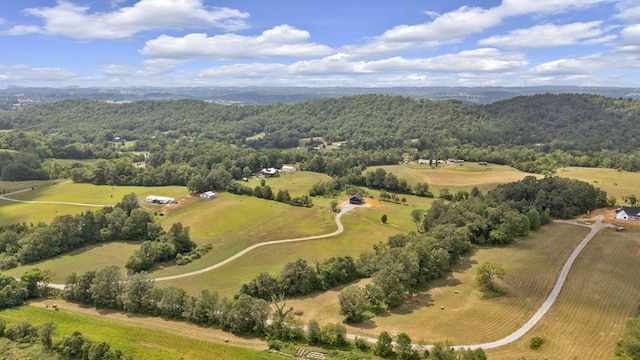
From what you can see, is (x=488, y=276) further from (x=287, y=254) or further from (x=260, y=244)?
(x=260, y=244)

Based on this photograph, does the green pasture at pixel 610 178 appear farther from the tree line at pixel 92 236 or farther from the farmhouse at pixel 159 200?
the farmhouse at pixel 159 200

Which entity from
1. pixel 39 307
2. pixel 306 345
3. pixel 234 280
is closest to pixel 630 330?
pixel 306 345

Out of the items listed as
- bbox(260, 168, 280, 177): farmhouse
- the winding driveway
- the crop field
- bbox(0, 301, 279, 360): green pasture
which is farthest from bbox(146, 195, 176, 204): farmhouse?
bbox(0, 301, 279, 360): green pasture

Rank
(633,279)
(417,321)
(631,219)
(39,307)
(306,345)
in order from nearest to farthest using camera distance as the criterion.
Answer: (306,345)
(417,321)
(39,307)
(633,279)
(631,219)

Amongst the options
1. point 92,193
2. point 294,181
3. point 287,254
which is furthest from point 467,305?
point 92,193

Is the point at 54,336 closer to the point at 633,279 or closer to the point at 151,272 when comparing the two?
the point at 151,272

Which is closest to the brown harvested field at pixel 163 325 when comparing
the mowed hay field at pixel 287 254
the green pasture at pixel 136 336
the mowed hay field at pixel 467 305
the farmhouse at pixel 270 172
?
the green pasture at pixel 136 336

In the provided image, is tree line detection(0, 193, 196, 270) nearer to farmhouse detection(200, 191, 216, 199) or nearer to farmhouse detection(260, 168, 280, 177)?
farmhouse detection(200, 191, 216, 199)
